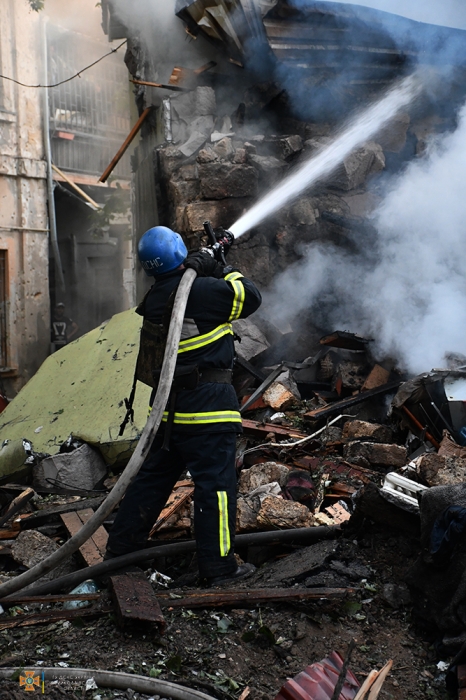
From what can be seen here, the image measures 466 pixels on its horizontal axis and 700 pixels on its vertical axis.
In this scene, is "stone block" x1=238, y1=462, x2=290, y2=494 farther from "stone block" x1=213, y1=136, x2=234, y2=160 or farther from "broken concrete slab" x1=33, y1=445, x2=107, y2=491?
"stone block" x1=213, y1=136, x2=234, y2=160

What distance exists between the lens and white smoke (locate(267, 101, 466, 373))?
20.1ft

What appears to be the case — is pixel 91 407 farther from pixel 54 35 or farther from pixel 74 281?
pixel 54 35

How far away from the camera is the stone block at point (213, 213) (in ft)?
22.6

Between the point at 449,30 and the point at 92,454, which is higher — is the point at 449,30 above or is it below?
above

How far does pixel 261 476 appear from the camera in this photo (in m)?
4.81

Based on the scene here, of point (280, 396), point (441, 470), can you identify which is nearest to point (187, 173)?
point (280, 396)

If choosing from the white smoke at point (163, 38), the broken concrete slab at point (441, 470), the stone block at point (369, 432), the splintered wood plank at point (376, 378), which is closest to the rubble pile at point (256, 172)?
the white smoke at point (163, 38)

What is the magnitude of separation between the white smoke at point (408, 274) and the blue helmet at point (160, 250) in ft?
10.3

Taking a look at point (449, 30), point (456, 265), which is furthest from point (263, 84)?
point (456, 265)

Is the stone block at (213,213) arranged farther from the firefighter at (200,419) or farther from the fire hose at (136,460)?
the fire hose at (136,460)

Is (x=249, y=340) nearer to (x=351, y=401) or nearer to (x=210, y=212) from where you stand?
(x=351, y=401)

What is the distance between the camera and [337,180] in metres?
7.12

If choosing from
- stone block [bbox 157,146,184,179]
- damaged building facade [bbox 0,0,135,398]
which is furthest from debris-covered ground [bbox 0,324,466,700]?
damaged building facade [bbox 0,0,135,398]

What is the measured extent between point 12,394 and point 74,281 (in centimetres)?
430
